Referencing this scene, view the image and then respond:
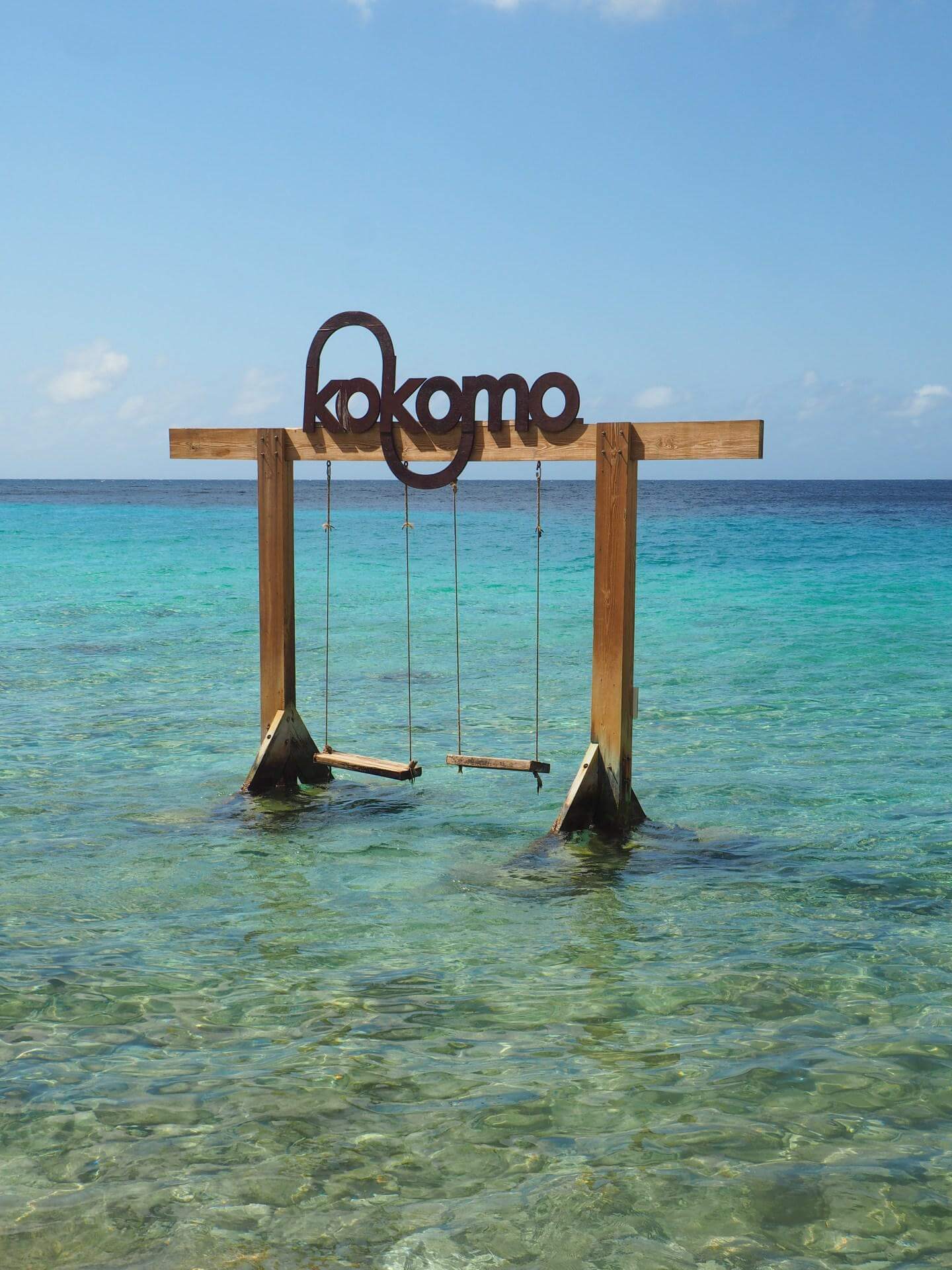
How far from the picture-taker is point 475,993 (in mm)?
5438

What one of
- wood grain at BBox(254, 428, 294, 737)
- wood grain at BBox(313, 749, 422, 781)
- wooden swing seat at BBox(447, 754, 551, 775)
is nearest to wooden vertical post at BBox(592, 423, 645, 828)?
wooden swing seat at BBox(447, 754, 551, 775)

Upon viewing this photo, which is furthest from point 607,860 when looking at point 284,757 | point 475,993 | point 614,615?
point 284,757

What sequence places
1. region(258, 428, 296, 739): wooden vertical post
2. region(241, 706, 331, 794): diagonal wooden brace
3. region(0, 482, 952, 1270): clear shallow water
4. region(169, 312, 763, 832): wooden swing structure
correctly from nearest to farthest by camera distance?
region(0, 482, 952, 1270): clear shallow water < region(169, 312, 763, 832): wooden swing structure < region(258, 428, 296, 739): wooden vertical post < region(241, 706, 331, 794): diagonal wooden brace

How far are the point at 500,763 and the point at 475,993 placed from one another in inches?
94.3

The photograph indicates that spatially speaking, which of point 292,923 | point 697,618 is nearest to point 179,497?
point 697,618

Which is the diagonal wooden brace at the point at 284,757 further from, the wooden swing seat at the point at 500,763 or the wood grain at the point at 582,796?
the wood grain at the point at 582,796

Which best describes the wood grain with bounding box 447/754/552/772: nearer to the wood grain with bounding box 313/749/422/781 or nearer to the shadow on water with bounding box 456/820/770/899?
the wood grain with bounding box 313/749/422/781

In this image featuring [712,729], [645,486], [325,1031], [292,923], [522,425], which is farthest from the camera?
[645,486]

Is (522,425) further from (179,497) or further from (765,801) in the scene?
(179,497)

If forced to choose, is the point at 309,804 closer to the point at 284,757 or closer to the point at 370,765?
the point at 284,757

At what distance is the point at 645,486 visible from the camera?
131 metres

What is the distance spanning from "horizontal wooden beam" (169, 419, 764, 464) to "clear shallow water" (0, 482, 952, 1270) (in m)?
2.54

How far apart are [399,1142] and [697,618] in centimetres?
1961

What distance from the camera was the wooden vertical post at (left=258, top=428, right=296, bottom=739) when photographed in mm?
8711
